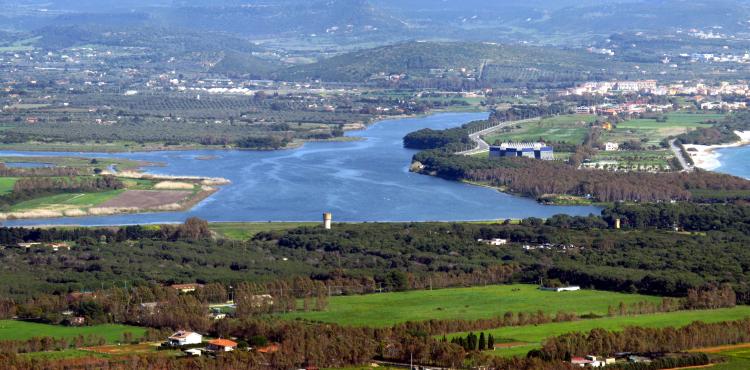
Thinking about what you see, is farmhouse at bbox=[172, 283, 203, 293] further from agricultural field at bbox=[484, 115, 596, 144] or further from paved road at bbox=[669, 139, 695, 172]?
agricultural field at bbox=[484, 115, 596, 144]

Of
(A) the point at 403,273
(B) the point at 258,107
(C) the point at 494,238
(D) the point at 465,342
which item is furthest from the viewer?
(B) the point at 258,107

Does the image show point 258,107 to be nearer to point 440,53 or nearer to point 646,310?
point 440,53

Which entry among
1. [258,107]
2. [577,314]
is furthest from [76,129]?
[577,314]

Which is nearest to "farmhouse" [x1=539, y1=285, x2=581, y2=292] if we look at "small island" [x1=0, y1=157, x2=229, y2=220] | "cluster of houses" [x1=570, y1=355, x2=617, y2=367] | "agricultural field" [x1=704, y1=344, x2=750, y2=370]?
"agricultural field" [x1=704, y1=344, x2=750, y2=370]

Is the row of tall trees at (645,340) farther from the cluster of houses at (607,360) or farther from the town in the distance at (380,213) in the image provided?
the cluster of houses at (607,360)

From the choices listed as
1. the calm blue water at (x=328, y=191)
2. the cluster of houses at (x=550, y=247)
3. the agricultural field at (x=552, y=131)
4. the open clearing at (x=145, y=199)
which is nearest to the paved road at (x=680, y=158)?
the agricultural field at (x=552, y=131)

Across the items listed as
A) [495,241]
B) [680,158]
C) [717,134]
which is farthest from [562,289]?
[717,134]
